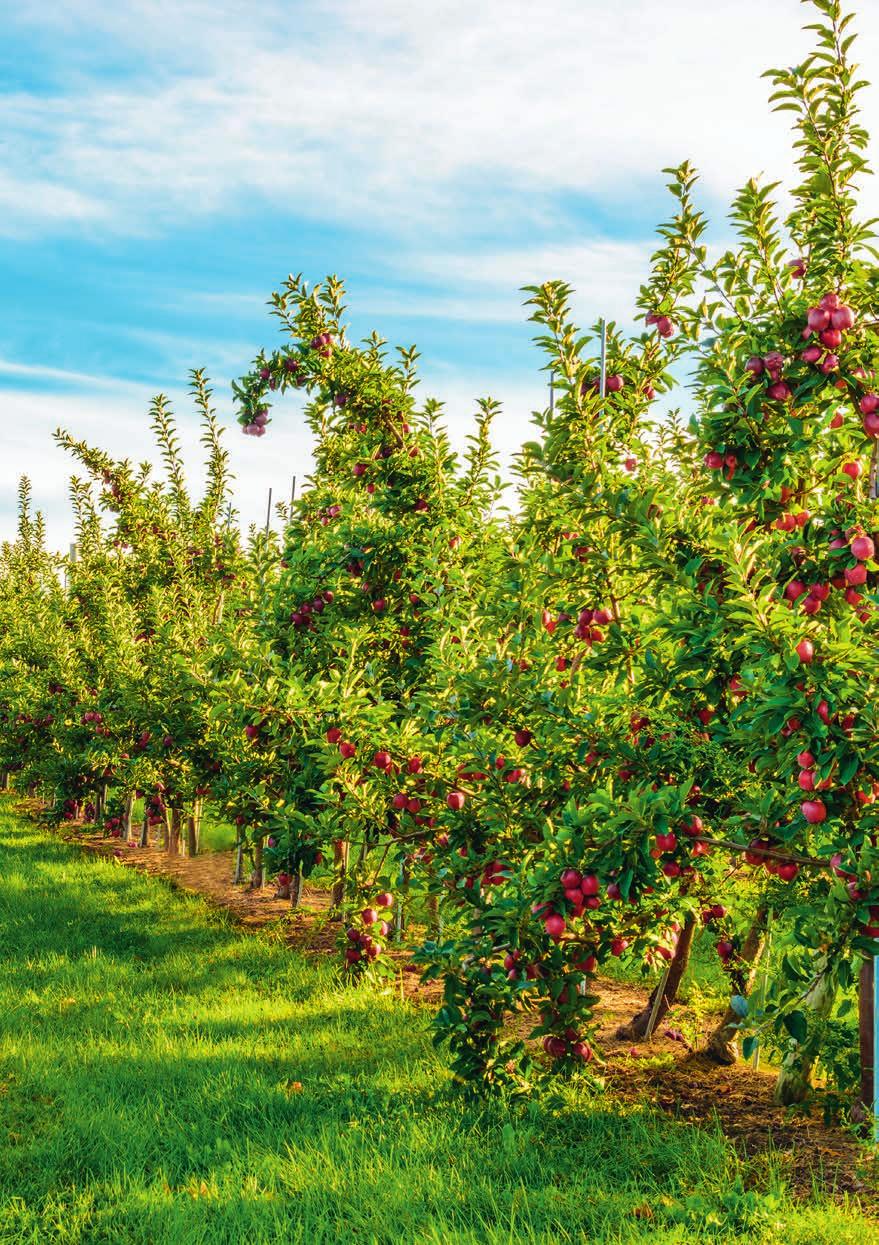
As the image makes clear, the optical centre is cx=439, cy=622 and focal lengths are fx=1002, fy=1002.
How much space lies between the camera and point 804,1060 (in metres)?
4.13

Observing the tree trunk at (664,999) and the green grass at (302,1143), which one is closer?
the green grass at (302,1143)

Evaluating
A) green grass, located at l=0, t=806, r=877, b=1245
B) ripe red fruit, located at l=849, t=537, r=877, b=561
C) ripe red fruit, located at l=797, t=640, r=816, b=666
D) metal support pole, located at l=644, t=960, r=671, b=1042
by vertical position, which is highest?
ripe red fruit, located at l=849, t=537, r=877, b=561

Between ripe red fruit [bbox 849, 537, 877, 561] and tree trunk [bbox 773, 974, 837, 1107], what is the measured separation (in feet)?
5.28

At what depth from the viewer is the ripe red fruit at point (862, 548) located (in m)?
3.42

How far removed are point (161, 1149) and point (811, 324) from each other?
423 centimetres

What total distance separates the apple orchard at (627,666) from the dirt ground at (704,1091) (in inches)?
6.5

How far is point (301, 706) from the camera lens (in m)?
5.64

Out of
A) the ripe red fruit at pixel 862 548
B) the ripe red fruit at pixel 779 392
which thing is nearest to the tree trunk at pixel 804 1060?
the ripe red fruit at pixel 862 548

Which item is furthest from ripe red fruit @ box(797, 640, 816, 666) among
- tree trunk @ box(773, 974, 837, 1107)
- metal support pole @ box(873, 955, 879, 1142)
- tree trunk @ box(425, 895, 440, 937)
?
tree trunk @ box(425, 895, 440, 937)

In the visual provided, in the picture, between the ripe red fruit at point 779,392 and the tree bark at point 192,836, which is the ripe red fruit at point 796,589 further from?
the tree bark at point 192,836

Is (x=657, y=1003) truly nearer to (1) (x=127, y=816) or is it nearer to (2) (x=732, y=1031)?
(2) (x=732, y=1031)

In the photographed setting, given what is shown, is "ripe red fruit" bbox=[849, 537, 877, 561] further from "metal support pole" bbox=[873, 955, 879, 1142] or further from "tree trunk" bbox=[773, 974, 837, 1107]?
"metal support pole" bbox=[873, 955, 879, 1142]

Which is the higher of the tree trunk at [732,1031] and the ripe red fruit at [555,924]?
the ripe red fruit at [555,924]

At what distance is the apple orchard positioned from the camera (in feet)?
11.6
